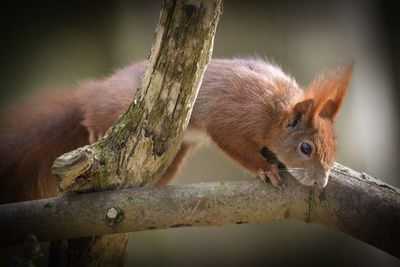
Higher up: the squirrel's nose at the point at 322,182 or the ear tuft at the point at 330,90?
the ear tuft at the point at 330,90

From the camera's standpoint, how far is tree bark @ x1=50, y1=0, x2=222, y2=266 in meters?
1.96

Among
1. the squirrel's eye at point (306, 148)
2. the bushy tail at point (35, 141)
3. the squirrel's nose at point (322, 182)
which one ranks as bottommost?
the bushy tail at point (35, 141)

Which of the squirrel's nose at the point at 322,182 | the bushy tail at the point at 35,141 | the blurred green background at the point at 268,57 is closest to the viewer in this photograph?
the squirrel's nose at the point at 322,182

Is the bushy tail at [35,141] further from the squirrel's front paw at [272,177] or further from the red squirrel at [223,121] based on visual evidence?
the squirrel's front paw at [272,177]

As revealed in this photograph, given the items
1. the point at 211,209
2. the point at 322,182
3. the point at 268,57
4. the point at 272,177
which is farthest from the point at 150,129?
the point at 268,57

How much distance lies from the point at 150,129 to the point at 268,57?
7.01 feet

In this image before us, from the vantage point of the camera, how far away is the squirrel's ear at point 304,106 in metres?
2.49

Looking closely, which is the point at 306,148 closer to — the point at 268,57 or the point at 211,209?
the point at 211,209

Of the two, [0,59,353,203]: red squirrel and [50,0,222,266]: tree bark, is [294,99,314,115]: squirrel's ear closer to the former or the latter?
[0,59,353,203]: red squirrel

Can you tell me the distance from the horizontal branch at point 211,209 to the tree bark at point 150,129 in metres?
0.09

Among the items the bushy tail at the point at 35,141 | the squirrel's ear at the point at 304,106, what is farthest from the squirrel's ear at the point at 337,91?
the bushy tail at the point at 35,141

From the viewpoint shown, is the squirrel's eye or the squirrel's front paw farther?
the squirrel's eye

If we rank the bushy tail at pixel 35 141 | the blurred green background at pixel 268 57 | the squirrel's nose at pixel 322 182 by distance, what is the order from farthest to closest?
the blurred green background at pixel 268 57
the bushy tail at pixel 35 141
the squirrel's nose at pixel 322 182

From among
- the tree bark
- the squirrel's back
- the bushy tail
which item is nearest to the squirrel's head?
the squirrel's back
